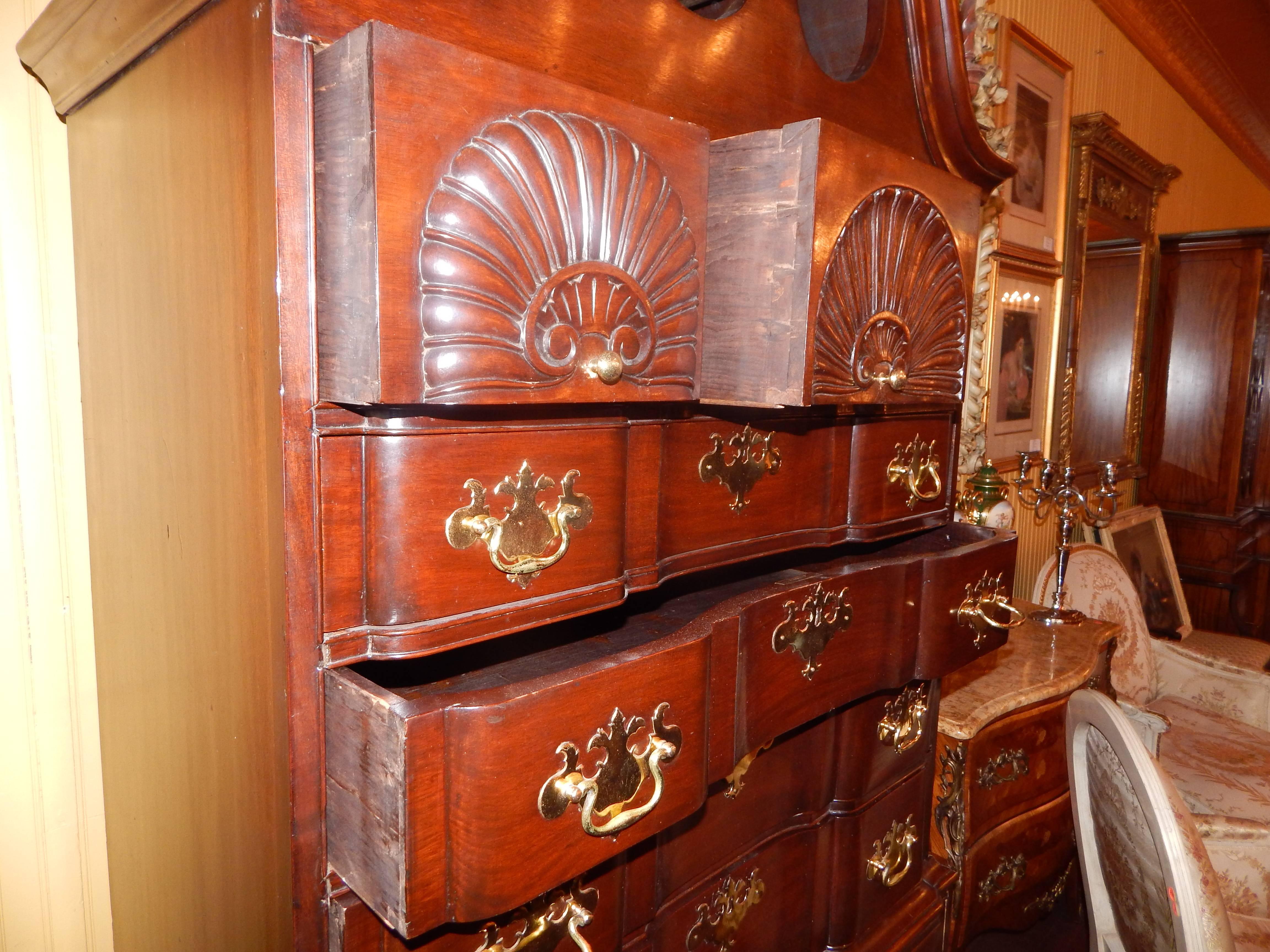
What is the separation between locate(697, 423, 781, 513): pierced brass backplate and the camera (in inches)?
35.3

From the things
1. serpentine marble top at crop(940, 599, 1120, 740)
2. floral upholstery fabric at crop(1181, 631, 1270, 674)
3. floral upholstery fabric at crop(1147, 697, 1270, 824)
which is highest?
serpentine marble top at crop(940, 599, 1120, 740)

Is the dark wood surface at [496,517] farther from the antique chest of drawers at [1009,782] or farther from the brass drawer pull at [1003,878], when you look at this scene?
the brass drawer pull at [1003,878]

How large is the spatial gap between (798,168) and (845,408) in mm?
356

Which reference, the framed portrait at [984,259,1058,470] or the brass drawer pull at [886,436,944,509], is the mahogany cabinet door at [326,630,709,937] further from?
the framed portrait at [984,259,1058,470]

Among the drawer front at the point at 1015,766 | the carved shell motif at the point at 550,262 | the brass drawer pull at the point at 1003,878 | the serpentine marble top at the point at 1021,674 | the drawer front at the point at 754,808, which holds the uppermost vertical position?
the carved shell motif at the point at 550,262

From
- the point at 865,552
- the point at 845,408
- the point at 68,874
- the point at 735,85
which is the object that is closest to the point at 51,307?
the point at 68,874

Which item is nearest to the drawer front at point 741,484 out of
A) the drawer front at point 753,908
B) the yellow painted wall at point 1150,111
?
the drawer front at point 753,908

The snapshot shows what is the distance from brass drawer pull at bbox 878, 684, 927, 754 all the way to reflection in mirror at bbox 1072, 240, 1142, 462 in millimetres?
1973

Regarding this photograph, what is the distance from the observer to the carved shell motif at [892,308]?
78 centimetres

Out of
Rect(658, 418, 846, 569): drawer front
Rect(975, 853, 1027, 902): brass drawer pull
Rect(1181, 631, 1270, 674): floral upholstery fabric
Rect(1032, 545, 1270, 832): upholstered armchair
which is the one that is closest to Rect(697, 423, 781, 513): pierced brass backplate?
Rect(658, 418, 846, 569): drawer front

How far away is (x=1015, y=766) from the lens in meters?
1.72

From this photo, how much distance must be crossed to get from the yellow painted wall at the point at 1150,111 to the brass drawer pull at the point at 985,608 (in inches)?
71.4

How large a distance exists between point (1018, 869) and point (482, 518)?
1729mm

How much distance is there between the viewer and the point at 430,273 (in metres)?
0.53
